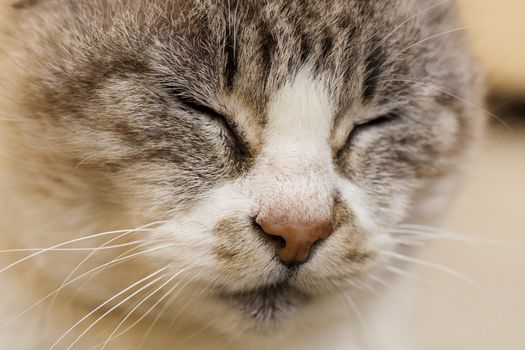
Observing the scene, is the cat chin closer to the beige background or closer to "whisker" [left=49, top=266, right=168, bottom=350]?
"whisker" [left=49, top=266, right=168, bottom=350]

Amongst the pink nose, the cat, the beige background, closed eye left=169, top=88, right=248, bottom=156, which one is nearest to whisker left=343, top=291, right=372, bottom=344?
the cat

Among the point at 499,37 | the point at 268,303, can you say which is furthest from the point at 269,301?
the point at 499,37

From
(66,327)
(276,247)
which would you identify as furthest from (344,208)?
(66,327)

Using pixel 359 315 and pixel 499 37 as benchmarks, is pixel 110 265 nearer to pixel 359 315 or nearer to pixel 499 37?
pixel 359 315

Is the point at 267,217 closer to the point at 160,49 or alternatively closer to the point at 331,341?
the point at 160,49

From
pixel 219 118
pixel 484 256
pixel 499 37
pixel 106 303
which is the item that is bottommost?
pixel 106 303

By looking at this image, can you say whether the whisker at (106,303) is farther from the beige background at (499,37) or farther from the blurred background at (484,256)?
the beige background at (499,37)
